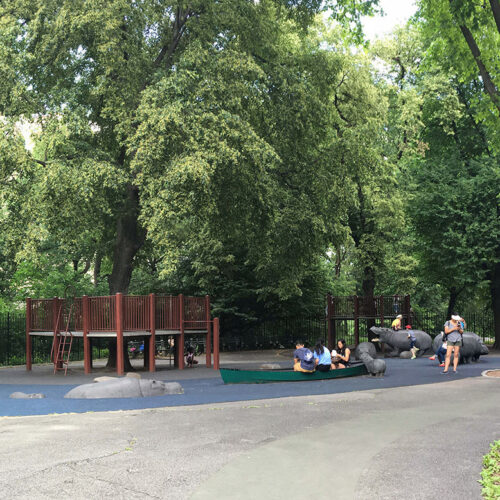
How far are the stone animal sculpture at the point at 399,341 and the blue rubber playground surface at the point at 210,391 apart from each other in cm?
759

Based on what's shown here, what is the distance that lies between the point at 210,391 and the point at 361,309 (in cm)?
1754

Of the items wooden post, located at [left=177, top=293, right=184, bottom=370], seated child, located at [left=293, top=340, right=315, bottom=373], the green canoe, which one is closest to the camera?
the green canoe

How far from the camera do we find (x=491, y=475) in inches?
290

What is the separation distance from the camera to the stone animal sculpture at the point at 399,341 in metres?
30.2

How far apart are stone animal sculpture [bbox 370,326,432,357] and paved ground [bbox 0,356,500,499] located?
55.2ft

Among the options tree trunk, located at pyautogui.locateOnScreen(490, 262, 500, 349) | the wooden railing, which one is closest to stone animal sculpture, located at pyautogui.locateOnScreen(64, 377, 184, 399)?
the wooden railing

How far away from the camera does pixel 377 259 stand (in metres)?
33.7

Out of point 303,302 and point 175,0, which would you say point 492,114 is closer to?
point 175,0

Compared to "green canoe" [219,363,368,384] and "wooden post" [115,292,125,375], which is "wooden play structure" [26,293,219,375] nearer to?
"wooden post" [115,292,125,375]

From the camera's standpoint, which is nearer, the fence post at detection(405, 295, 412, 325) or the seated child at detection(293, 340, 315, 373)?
the seated child at detection(293, 340, 315, 373)

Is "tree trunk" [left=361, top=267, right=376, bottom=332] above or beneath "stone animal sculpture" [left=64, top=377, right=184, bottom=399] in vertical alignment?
above

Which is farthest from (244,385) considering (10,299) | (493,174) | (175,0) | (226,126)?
(10,299)

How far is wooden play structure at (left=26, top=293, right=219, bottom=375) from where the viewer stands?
21.8 meters

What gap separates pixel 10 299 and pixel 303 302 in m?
17.7
